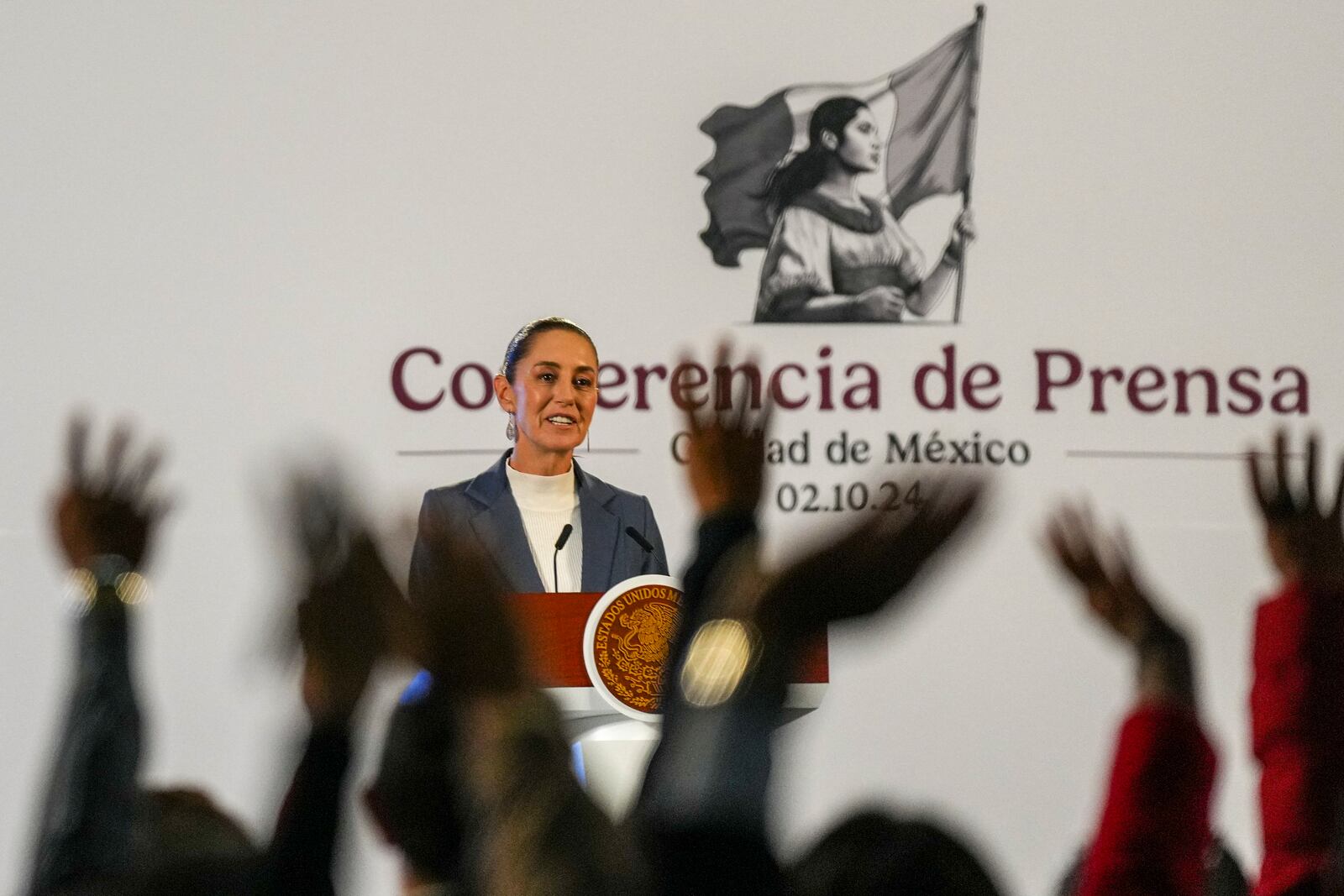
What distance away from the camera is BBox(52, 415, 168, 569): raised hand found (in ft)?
5.44

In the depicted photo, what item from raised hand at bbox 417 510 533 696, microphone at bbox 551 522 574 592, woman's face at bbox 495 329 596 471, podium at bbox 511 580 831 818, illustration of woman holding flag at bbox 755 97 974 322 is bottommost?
podium at bbox 511 580 831 818

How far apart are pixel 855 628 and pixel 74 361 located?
286 centimetres

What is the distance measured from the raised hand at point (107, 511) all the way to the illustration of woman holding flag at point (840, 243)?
223cm

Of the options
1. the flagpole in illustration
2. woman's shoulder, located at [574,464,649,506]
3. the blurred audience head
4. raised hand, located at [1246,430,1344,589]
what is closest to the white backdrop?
the flagpole in illustration

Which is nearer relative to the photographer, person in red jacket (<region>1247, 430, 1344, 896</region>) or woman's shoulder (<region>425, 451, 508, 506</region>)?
person in red jacket (<region>1247, 430, 1344, 896</region>)

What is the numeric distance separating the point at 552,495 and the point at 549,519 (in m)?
0.05

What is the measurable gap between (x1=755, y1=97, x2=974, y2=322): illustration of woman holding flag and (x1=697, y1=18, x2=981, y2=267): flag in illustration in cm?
3

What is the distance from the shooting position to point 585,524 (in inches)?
133

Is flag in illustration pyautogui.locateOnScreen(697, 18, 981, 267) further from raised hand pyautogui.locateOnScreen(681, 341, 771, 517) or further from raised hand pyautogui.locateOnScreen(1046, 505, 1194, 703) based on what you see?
raised hand pyautogui.locateOnScreen(681, 341, 771, 517)

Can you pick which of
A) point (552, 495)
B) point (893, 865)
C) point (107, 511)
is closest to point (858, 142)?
point (552, 495)

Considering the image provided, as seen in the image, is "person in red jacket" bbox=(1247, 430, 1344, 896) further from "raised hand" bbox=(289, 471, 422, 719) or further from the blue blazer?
the blue blazer

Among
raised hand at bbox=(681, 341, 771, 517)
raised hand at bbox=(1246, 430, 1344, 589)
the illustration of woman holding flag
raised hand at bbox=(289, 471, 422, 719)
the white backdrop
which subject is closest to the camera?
raised hand at bbox=(289, 471, 422, 719)

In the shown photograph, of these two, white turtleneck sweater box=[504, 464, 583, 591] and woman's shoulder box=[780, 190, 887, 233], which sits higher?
woman's shoulder box=[780, 190, 887, 233]

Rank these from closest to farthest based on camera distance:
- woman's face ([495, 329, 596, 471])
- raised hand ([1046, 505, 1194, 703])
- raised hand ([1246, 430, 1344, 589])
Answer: raised hand ([1046, 505, 1194, 703])
raised hand ([1246, 430, 1344, 589])
woman's face ([495, 329, 596, 471])
